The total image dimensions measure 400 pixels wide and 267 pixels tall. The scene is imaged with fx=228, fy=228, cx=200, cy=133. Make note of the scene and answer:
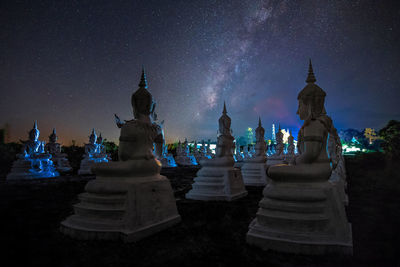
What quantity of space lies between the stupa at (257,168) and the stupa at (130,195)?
5.69 meters

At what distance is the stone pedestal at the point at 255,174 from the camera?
8.92 metres

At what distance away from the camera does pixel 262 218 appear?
10.2 feet

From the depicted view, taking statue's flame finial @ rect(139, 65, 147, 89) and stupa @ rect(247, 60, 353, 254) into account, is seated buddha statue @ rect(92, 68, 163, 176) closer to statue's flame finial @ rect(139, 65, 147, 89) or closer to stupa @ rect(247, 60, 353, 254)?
statue's flame finial @ rect(139, 65, 147, 89)

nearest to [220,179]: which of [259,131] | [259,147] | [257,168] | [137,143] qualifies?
[137,143]

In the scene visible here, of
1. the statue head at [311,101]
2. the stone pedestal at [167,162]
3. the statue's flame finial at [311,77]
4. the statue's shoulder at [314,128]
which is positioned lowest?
the stone pedestal at [167,162]

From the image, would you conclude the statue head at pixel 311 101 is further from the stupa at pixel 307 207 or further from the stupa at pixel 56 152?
the stupa at pixel 56 152

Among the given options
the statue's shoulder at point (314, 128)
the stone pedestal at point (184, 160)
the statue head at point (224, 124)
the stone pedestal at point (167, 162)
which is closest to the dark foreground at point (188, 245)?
the statue's shoulder at point (314, 128)

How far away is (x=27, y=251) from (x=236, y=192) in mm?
4641

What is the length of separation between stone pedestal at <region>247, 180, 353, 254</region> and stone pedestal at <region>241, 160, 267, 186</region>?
5812 mm

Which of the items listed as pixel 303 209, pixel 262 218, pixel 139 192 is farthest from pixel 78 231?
pixel 303 209

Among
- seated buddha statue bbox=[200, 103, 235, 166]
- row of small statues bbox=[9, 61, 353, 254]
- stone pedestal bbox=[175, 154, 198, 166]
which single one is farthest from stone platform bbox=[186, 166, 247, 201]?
stone pedestal bbox=[175, 154, 198, 166]

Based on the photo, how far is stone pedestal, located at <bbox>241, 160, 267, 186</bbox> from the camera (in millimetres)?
8922

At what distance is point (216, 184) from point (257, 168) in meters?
3.65

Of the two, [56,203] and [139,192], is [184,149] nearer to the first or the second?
[56,203]
